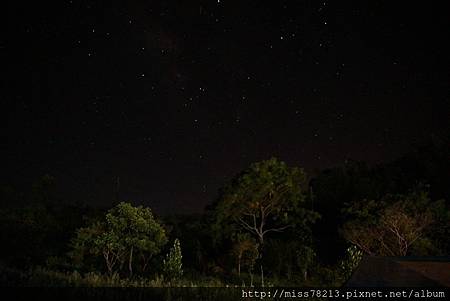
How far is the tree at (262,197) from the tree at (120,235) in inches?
203

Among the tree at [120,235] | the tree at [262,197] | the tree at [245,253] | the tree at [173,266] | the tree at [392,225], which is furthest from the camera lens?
the tree at [262,197]

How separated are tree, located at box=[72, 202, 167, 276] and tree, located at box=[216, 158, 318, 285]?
16.9 ft

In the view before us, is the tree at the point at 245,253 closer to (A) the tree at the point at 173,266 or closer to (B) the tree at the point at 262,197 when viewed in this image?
(B) the tree at the point at 262,197

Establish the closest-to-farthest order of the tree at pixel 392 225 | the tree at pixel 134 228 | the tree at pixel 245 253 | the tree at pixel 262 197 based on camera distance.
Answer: the tree at pixel 134 228 < the tree at pixel 392 225 < the tree at pixel 245 253 < the tree at pixel 262 197

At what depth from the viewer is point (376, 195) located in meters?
21.6

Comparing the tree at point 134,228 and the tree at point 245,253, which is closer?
the tree at point 134,228

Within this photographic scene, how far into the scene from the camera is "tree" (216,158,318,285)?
19.6 meters

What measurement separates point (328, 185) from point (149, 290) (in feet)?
55.6

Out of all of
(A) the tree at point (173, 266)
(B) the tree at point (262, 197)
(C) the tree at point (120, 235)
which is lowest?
(A) the tree at point (173, 266)

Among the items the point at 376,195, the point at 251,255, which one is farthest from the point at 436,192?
the point at 251,255

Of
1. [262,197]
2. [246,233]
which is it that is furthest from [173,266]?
[262,197]

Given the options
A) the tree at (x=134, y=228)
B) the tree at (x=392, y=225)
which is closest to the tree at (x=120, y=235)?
the tree at (x=134, y=228)

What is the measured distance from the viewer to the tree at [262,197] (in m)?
19.6

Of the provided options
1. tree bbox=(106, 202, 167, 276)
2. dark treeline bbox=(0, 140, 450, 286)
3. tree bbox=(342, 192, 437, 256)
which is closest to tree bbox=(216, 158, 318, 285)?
dark treeline bbox=(0, 140, 450, 286)
